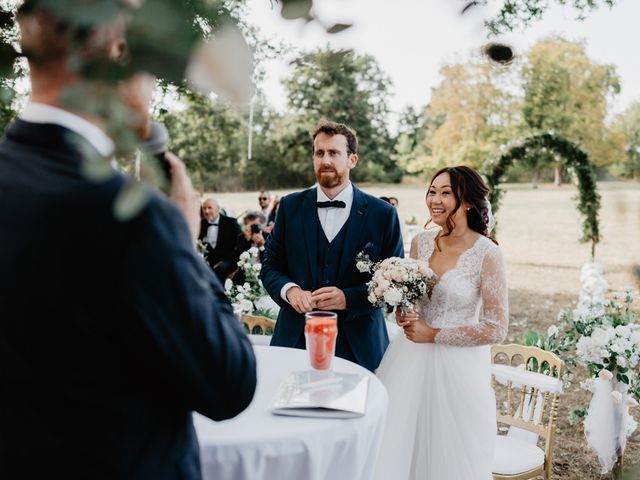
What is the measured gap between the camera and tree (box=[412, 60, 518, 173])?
26.3m

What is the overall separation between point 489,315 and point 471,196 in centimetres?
63

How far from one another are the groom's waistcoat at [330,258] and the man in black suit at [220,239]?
4644 millimetres

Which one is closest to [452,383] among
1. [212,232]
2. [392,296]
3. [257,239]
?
[392,296]

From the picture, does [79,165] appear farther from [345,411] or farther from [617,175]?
[345,411]

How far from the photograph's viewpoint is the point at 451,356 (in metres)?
2.98

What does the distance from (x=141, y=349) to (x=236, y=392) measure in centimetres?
18

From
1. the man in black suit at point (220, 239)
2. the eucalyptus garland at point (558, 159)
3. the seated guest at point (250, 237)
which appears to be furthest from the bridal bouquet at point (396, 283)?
the eucalyptus garland at point (558, 159)

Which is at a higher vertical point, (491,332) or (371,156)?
(371,156)

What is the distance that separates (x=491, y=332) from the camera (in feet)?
9.27

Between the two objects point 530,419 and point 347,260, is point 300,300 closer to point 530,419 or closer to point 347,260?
point 347,260

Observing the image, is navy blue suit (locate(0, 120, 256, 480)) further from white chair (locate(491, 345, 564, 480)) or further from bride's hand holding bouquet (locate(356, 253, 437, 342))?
white chair (locate(491, 345, 564, 480))

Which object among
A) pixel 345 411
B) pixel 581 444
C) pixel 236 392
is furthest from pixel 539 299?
pixel 236 392

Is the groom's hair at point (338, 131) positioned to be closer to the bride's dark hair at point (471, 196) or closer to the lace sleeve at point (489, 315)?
the bride's dark hair at point (471, 196)

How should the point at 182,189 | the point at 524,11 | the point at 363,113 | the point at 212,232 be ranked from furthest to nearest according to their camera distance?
1. the point at 363,113
2. the point at 212,232
3. the point at 524,11
4. the point at 182,189
